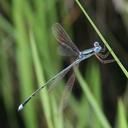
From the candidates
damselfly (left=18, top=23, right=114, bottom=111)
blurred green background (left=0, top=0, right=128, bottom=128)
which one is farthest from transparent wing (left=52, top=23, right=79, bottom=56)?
blurred green background (left=0, top=0, right=128, bottom=128)

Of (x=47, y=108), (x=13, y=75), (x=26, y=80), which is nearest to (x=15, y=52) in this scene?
(x=13, y=75)

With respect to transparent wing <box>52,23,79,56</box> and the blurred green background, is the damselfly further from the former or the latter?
the blurred green background

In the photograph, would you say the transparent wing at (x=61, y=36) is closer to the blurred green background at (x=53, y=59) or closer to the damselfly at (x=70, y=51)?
the damselfly at (x=70, y=51)

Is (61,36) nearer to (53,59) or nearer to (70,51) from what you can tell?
(70,51)

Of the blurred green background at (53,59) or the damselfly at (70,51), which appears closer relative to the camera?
the damselfly at (70,51)

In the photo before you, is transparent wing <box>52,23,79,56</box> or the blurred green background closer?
transparent wing <box>52,23,79,56</box>

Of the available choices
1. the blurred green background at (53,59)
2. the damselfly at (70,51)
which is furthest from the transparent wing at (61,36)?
the blurred green background at (53,59)

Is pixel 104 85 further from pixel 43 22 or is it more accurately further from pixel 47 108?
pixel 47 108

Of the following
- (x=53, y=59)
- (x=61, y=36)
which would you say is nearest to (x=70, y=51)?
(x=61, y=36)
